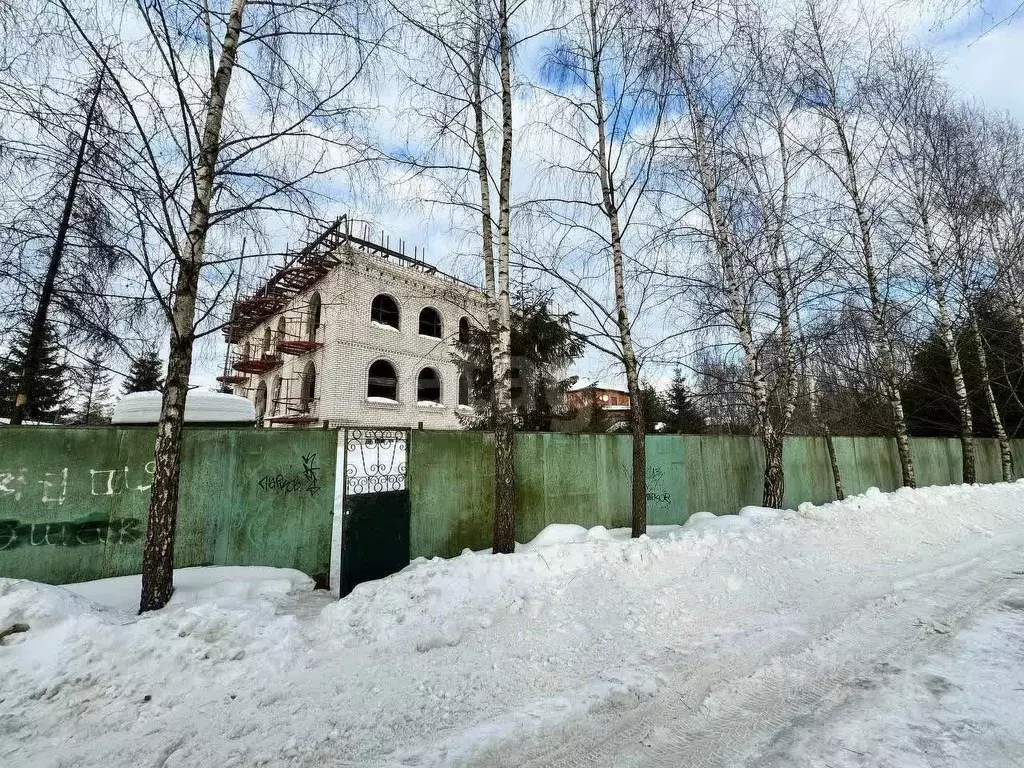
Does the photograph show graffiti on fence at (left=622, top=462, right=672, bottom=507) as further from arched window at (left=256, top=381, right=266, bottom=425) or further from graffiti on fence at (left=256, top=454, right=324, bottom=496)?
arched window at (left=256, top=381, right=266, bottom=425)

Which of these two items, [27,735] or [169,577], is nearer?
[27,735]

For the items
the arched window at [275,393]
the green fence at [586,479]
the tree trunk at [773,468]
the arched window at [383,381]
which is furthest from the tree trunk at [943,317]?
the arched window at [275,393]

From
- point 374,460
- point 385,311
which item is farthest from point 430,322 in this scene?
point 374,460

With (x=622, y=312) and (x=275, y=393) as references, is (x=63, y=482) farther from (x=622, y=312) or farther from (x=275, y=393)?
(x=275, y=393)

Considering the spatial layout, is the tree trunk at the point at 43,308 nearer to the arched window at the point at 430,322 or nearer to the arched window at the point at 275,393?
the arched window at the point at 275,393

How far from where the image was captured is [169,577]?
4.02m

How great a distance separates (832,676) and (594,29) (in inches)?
340

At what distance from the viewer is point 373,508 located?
5426mm

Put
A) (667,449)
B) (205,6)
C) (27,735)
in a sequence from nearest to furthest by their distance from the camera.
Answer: (27,735) → (205,6) → (667,449)

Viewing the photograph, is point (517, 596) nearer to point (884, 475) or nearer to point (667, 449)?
point (667, 449)

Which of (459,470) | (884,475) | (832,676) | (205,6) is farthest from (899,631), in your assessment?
(884,475)

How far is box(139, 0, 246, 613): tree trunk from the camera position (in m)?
3.93

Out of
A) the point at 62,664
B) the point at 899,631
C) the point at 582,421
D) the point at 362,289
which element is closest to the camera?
the point at 62,664

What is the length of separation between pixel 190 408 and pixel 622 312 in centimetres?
719
